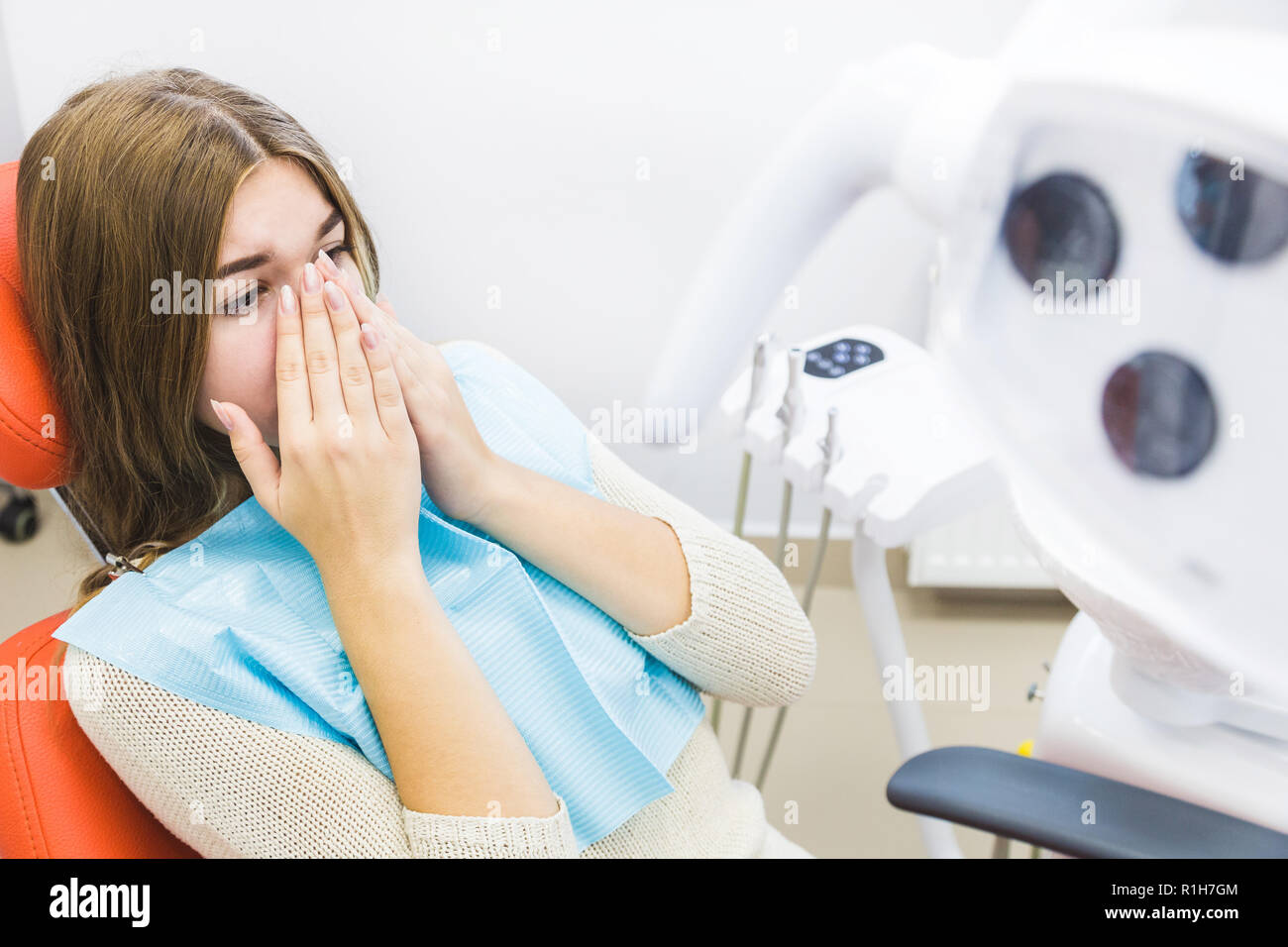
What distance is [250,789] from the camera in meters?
0.66

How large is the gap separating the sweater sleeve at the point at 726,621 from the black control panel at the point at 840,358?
255 mm

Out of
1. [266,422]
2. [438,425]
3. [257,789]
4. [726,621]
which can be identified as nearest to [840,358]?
[726,621]

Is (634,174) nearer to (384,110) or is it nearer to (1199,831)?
(384,110)

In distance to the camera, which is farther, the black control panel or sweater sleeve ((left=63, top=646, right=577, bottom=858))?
the black control panel

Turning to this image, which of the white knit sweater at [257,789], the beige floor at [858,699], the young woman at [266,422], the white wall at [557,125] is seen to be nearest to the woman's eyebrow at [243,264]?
the young woman at [266,422]

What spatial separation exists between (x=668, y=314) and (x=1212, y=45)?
4.53 ft

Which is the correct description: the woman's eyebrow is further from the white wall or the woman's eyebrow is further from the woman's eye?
the white wall

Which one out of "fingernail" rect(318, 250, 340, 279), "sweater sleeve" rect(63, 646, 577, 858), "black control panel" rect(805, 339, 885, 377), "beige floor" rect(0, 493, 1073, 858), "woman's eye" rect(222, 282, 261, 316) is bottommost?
"beige floor" rect(0, 493, 1073, 858)

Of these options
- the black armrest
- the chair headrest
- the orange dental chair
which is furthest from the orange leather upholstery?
the black armrest

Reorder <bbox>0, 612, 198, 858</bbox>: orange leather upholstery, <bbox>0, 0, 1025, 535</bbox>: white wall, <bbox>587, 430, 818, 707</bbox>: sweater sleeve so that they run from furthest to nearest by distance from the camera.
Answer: <bbox>0, 0, 1025, 535</bbox>: white wall → <bbox>587, 430, 818, 707</bbox>: sweater sleeve → <bbox>0, 612, 198, 858</bbox>: orange leather upholstery

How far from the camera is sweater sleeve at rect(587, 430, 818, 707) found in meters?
0.85

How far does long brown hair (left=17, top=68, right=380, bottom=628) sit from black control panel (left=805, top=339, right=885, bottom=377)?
22.0 inches

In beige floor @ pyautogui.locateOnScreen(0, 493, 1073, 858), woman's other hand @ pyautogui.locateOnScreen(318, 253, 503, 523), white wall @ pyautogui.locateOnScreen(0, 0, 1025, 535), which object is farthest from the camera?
beige floor @ pyautogui.locateOnScreen(0, 493, 1073, 858)
